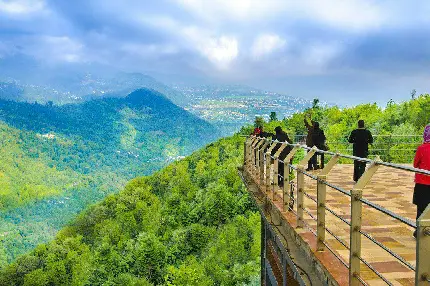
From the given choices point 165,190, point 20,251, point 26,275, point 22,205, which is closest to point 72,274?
point 26,275

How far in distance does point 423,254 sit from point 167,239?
5582 centimetres

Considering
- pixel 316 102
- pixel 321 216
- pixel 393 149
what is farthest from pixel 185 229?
pixel 321 216

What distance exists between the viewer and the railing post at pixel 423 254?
2543 millimetres

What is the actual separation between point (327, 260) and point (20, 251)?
135 m

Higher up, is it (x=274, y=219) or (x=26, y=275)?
(x=274, y=219)

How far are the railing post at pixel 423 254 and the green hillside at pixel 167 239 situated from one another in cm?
2557

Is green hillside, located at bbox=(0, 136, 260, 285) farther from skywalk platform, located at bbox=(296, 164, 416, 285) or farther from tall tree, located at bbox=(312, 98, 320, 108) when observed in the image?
skywalk platform, located at bbox=(296, 164, 416, 285)

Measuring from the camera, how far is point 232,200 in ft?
167

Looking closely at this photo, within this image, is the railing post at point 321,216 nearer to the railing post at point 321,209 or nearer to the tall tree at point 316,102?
the railing post at point 321,209

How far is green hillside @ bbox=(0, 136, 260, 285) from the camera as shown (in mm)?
39969

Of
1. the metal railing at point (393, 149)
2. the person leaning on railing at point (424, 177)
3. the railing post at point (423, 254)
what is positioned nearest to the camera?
the railing post at point (423, 254)

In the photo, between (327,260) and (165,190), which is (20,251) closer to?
(165,190)

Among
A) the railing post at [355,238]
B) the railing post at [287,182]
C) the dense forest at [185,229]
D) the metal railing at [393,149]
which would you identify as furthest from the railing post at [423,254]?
the metal railing at [393,149]

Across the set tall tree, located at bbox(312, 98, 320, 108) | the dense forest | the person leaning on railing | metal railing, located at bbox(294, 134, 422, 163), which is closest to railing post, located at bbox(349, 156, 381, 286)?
the person leaning on railing
